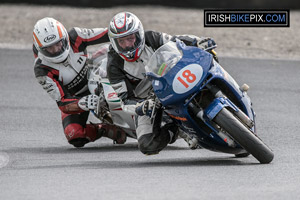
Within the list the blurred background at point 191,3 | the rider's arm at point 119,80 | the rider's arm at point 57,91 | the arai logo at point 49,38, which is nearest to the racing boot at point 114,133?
the rider's arm at point 57,91

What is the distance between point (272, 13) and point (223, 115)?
11.9 m

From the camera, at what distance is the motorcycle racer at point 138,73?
24.5ft

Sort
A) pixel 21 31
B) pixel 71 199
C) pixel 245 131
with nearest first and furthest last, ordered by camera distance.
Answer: pixel 71 199 < pixel 245 131 < pixel 21 31

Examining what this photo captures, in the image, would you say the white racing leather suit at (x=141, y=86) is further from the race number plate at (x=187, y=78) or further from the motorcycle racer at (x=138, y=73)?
the race number plate at (x=187, y=78)

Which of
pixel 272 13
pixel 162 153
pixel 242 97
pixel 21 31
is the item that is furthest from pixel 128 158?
pixel 272 13

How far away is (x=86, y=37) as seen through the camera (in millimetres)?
9023

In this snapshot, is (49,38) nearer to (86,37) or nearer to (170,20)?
(86,37)

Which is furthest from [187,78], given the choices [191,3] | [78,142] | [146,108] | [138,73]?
[191,3]

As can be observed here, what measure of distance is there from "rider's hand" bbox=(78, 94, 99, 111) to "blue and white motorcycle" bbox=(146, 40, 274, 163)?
1659 millimetres

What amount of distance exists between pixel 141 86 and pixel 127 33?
658 mm

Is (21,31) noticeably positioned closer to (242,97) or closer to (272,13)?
(272,13)

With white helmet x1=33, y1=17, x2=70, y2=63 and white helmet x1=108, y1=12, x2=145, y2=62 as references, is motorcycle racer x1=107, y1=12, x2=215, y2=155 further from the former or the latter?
white helmet x1=33, y1=17, x2=70, y2=63

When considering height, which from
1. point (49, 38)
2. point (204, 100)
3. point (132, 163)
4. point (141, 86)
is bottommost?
point (132, 163)

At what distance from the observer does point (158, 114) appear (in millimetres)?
7496
